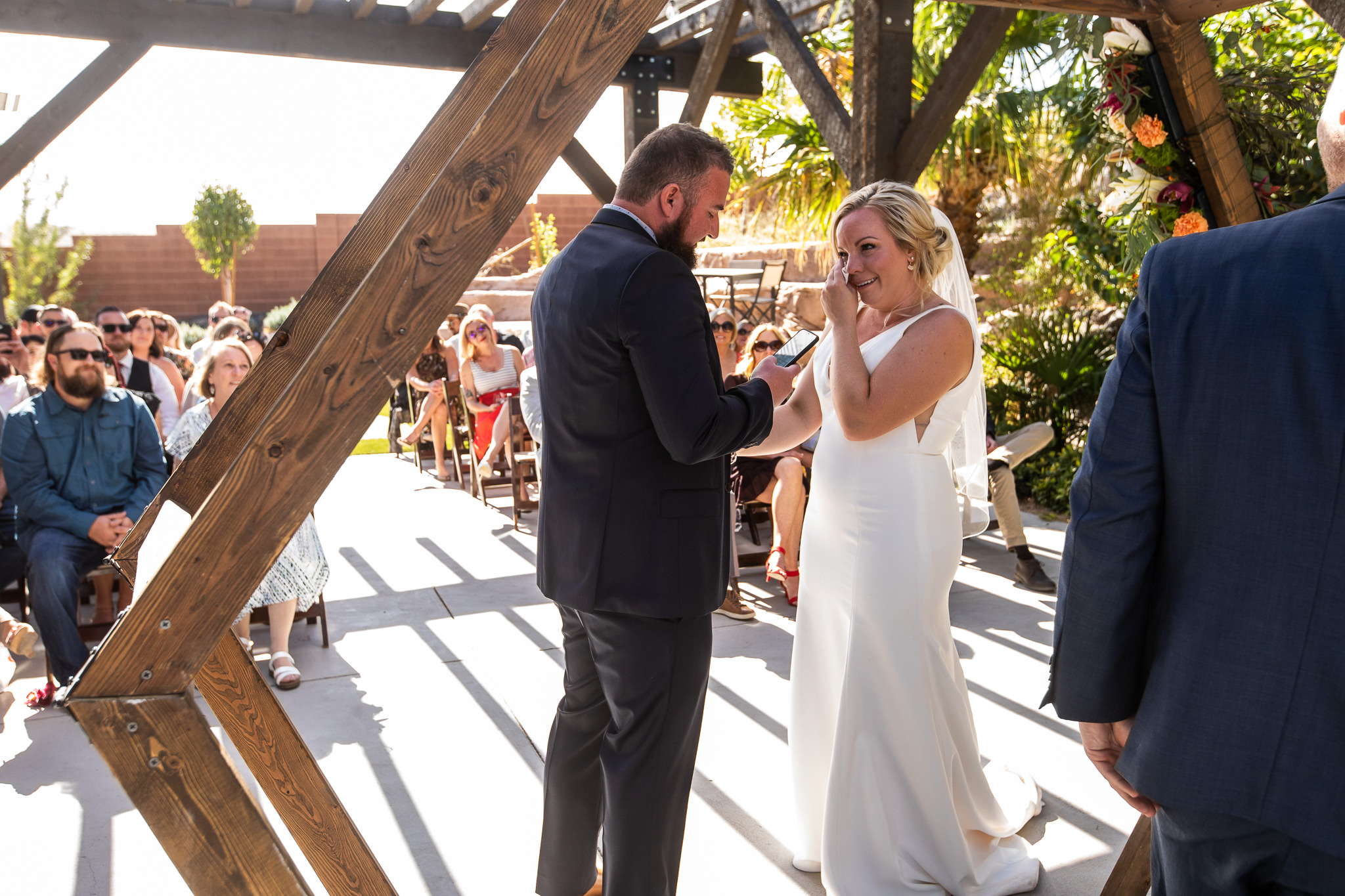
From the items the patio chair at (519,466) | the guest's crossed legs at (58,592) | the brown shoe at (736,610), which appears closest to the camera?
the guest's crossed legs at (58,592)

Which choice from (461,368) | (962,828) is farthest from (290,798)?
(461,368)

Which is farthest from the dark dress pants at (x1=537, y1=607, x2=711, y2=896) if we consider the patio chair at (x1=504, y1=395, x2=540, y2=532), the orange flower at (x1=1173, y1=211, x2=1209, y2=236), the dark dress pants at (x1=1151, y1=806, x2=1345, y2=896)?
the patio chair at (x1=504, y1=395, x2=540, y2=532)

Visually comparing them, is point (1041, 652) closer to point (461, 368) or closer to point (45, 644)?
point (45, 644)

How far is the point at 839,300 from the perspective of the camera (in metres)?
2.61

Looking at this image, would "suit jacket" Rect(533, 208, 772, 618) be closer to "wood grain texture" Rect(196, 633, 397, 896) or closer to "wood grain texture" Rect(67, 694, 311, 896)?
"wood grain texture" Rect(196, 633, 397, 896)

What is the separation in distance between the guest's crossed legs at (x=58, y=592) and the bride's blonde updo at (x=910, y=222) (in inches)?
138

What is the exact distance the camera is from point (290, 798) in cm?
206

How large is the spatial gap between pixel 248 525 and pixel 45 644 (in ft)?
10.8

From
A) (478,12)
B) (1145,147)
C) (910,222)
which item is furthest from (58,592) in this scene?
(1145,147)

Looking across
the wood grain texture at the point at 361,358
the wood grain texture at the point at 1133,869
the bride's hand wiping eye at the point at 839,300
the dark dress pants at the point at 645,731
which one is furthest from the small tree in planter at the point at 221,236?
the wood grain texture at the point at 1133,869

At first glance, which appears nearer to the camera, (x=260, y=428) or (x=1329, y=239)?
(x=1329, y=239)

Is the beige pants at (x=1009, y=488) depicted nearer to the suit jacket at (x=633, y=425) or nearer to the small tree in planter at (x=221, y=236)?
the suit jacket at (x=633, y=425)

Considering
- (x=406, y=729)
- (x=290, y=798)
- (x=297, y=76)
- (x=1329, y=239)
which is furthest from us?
(x=297, y=76)

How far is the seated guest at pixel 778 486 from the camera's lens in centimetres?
518
